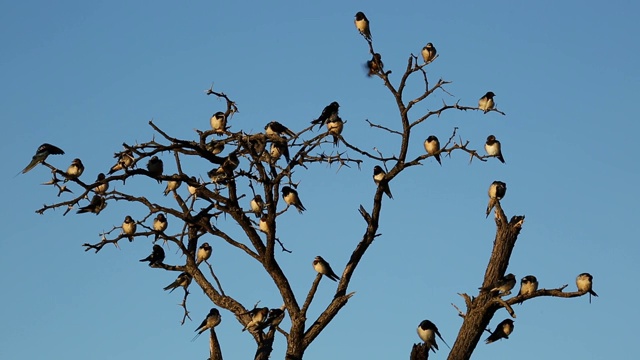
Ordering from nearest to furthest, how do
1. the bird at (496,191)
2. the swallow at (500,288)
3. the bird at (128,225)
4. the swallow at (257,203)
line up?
the swallow at (500,288), the swallow at (257,203), the bird at (496,191), the bird at (128,225)

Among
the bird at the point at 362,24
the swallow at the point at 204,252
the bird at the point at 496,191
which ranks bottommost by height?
the swallow at the point at 204,252

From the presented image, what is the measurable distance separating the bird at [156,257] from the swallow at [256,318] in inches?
50.4

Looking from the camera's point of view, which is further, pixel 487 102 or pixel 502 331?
pixel 487 102

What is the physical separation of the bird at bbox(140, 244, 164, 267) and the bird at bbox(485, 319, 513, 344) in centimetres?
414

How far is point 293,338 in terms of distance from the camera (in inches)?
472

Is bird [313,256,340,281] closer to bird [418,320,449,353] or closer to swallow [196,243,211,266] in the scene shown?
bird [418,320,449,353]

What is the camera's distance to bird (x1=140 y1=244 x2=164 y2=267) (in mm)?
13377

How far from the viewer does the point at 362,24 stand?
15523 mm

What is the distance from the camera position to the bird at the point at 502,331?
47.7 ft

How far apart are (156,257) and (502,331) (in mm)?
4335

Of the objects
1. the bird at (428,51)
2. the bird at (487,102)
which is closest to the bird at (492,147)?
the bird at (487,102)

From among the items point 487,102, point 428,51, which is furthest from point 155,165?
point 487,102

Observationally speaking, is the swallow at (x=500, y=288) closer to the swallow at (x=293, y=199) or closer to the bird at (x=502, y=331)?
the bird at (x=502, y=331)

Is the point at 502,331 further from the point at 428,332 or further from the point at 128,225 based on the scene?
the point at 128,225
